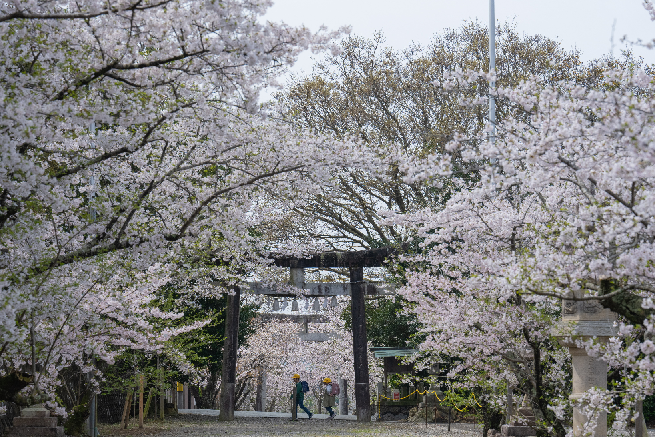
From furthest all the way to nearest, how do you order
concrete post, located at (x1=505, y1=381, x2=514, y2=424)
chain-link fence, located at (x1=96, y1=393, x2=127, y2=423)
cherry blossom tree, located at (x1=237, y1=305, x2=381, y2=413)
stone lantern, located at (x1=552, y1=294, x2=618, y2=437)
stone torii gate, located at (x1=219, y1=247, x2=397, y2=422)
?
1. cherry blossom tree, located at (x1=237, y1=305, x2=381, y2=413)
2. stone torii gate, located at (x1=219, y1=247, x2=397, y2=422)
3. chain-link fence, located at (x1=96, y1=393, x2=127, y2=423)
4. concrete post, located at (x1=505, y1=381, x2=514, y2=424)
5. stone lantern, located at (x1=552, y1=294, x2=618, y2=437)

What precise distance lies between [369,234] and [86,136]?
14.3 meters

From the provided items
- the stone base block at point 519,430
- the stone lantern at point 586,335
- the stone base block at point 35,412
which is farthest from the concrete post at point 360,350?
the stone lantern at point 586,335

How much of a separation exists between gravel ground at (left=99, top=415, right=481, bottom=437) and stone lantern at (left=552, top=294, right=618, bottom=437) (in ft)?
20.8

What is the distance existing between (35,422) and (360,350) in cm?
957

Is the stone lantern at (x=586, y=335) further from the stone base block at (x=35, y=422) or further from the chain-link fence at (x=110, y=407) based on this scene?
the chain-link fence at (x=110, y=407)

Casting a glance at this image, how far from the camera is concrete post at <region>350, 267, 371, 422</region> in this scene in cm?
1864

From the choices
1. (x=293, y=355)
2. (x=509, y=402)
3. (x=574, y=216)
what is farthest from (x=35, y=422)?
(x=293, y=355)

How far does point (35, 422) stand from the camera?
10.9m

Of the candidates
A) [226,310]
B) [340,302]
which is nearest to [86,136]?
[226,310]

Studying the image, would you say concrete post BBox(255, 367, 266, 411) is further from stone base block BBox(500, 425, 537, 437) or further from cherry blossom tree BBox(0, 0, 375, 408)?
cherry blossom tree BBox(0, 0, 375, 408)

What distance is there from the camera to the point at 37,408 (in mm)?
11102

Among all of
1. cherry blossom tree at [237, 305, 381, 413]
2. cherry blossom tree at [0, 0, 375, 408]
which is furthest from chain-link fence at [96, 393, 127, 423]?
cherry blossom tree at [237, 305, 381, 413]

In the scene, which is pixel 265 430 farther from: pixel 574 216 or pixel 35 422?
pixel 574 216

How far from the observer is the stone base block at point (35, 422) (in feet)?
35.4
